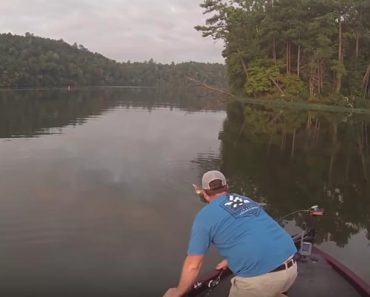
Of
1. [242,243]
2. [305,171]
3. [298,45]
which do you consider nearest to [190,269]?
[242,243]

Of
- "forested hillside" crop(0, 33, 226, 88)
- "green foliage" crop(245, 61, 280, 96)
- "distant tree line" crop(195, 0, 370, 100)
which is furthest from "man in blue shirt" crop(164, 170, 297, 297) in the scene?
"forested hillside" crop(0, 33, 226, 88)

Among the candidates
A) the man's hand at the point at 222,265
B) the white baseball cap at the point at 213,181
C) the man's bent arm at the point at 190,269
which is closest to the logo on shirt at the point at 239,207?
the white baseball cap at the point at 213,181

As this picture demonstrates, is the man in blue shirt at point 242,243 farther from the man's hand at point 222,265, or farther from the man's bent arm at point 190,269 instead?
the man's hand at point 222,265

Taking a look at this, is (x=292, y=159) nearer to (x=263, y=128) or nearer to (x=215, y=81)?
(x=263, y=128)

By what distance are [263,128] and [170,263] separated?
1960 cm

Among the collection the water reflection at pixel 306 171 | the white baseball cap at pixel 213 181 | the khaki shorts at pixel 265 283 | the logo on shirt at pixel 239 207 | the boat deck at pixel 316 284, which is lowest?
the water reflection at pixel 306 171

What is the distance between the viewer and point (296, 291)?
17.0 ft

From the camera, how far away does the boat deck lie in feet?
16.8

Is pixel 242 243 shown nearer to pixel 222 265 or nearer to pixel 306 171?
pixel 222 265

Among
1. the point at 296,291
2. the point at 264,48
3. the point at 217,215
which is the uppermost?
the point at 264,48

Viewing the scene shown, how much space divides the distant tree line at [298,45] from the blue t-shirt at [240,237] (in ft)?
139

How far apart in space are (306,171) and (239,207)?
37.5 ft

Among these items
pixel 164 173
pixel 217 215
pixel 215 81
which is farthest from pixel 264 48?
pixel 215 81

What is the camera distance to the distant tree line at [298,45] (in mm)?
43969
